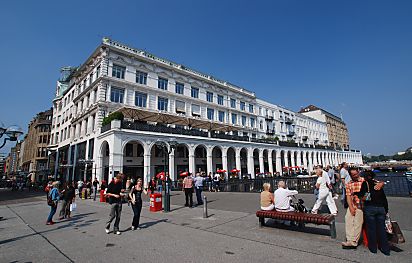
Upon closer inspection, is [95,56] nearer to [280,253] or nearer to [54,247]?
[54,247]

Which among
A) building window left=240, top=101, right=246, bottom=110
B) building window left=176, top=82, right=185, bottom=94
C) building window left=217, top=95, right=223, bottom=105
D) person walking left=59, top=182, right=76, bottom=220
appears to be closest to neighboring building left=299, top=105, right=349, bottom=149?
building window left=240, top=101, right=246, bottom=110

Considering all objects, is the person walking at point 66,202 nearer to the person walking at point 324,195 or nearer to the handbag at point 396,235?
the person walking at point 324,195

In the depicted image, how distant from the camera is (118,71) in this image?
1117 inches

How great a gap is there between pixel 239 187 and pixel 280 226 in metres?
12.6

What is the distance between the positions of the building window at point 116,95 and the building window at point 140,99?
5.89 ft

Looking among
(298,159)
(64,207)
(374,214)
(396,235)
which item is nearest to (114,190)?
(64,207)

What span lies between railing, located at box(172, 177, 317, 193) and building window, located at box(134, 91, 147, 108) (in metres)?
12.6

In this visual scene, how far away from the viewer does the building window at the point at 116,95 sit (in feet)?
89.9

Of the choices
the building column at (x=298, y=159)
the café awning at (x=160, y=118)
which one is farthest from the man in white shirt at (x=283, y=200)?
the building column at (x=298, y=159)

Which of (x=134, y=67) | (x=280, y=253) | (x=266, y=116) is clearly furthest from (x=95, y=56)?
(x=266, y=116)

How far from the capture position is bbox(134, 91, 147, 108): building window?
29.3m

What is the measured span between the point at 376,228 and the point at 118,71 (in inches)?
1170

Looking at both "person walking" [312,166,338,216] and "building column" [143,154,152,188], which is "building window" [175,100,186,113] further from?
"person walking" [312,166,338,216]

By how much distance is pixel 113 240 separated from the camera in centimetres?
614
